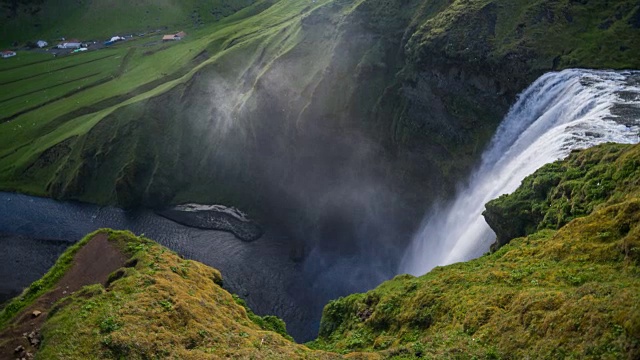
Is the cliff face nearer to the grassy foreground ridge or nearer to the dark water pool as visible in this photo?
the dark water pool

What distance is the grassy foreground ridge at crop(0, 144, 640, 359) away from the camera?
27.9m

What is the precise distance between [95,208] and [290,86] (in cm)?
5431

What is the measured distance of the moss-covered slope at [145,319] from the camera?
34500 mm

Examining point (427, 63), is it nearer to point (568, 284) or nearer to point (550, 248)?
point (550, 248)

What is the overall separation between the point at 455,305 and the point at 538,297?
7741mm

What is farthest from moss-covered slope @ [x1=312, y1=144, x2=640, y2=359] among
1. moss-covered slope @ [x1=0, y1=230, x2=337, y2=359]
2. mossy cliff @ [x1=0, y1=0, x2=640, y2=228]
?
mossy cliff @ [x1=0, y1=0, x2=640, y2=228]

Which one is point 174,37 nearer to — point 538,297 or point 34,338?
point 34,338

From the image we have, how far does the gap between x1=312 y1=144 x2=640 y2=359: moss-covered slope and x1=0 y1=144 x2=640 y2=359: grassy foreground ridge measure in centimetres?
9

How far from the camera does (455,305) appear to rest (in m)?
37.4

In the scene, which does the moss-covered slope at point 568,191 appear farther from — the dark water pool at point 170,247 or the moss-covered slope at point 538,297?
the dark water pool at point 170,247

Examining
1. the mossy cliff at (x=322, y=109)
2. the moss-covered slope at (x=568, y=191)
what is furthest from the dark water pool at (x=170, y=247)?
the moss-covered slope at (x=568, y=191)

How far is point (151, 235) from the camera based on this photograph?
10075cm

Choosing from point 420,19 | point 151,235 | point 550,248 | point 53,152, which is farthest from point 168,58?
point 550,248

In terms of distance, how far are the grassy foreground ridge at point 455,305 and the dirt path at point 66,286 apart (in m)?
0.72
